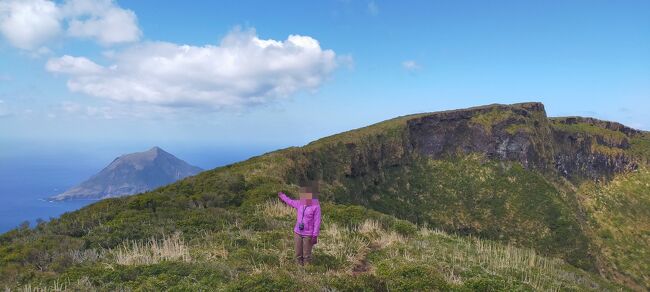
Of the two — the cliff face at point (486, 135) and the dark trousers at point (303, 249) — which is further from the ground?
the cliff face at point (486, 135)

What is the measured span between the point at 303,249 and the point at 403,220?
10445 mm

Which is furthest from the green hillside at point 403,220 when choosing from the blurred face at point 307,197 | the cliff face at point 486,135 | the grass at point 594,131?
the blurred face at point 307,197

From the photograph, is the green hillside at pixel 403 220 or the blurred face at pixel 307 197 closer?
the green hillside at pixel 403 220

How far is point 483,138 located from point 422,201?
97.6ft

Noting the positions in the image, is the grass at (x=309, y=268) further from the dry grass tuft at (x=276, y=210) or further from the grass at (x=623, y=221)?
the grass at (x=623, y=221)

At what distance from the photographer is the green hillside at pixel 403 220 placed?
30.0 feet

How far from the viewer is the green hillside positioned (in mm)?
9148

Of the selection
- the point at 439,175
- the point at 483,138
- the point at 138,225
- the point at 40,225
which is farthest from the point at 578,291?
the point at 483,138

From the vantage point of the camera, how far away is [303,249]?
9898 mm

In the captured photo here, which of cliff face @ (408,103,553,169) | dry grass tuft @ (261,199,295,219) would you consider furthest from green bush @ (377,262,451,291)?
cliff face @ (408,103,553,169)

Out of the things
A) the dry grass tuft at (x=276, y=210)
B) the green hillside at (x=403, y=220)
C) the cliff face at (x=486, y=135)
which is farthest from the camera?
the cliff face at (x=486, y=135)

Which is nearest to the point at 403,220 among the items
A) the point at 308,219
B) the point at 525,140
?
the point at 308,219

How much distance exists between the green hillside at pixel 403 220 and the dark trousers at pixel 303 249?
1.42 ft

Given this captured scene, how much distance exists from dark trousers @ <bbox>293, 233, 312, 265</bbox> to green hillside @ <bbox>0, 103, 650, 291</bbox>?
43 centimetres
